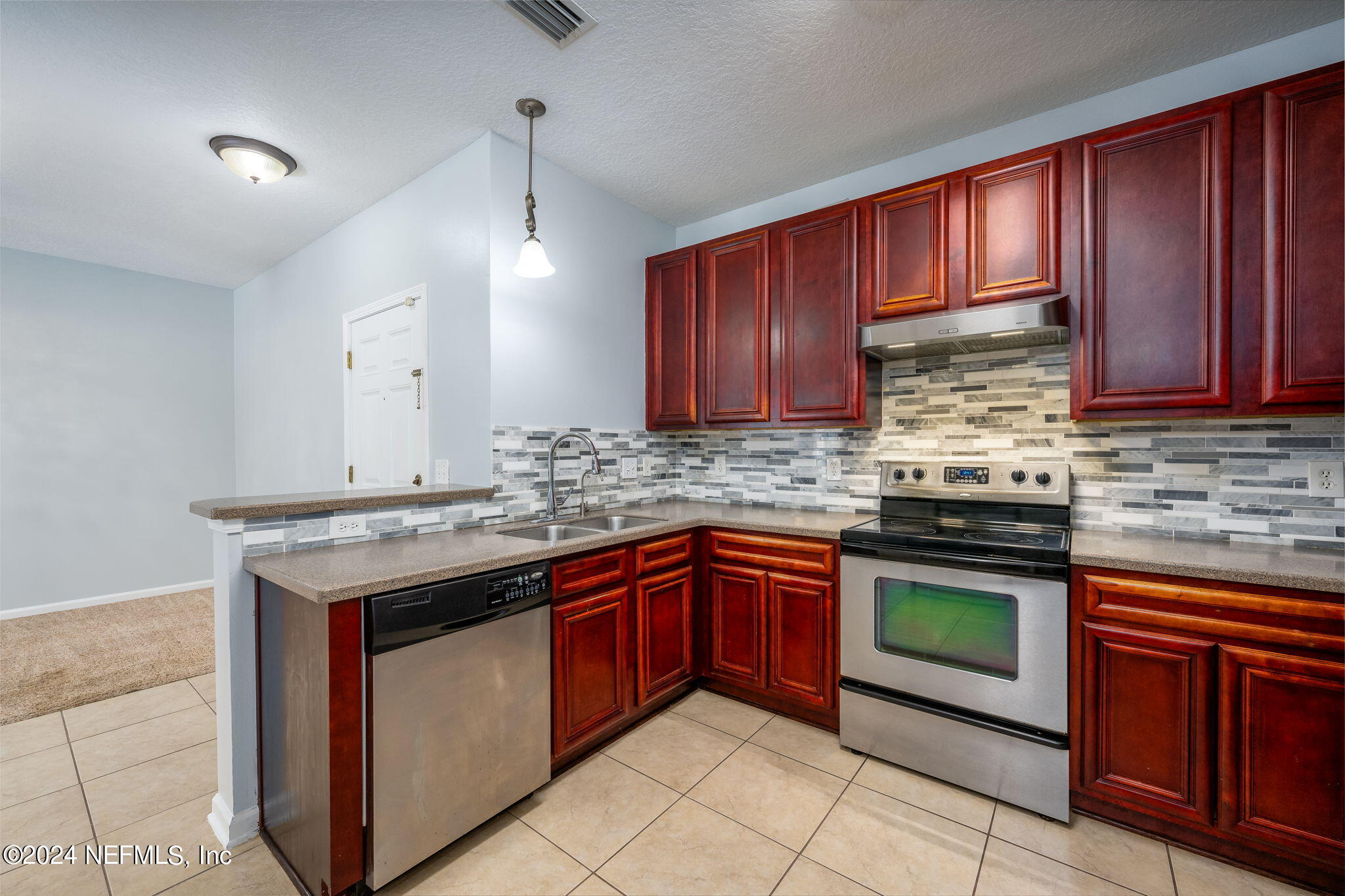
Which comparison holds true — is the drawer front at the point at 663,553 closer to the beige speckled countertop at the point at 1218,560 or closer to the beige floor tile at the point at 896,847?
the beige floor tile at the point at 896,847

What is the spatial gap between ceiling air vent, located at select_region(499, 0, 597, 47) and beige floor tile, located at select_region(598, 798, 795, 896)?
279 centimetres

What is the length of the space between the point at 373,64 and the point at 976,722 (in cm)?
340

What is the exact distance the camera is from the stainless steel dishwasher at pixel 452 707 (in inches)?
58.7

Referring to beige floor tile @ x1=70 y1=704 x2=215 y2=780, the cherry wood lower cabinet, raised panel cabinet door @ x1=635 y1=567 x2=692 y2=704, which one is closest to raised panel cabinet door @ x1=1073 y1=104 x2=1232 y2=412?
the cherry wood lower cabinet

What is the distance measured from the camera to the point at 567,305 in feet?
9.52

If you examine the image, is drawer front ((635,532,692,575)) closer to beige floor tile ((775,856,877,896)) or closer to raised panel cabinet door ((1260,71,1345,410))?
beige floor tile ((775,856,877,896))

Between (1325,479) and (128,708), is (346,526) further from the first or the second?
(1325,479)

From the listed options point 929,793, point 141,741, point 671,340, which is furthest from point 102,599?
point 929,793

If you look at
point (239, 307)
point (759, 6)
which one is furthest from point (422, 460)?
point (239, 307)

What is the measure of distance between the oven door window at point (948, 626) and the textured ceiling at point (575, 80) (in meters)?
2.04

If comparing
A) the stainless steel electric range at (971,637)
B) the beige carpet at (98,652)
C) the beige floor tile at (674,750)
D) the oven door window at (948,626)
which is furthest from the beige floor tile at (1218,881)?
the beige carpet at (98,652)

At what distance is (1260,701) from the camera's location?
1550 millimetres

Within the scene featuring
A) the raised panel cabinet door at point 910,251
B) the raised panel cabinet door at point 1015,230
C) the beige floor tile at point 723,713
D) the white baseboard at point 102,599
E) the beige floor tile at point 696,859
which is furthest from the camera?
the white baseboard at point 102,599

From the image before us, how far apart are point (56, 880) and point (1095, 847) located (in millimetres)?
3229
